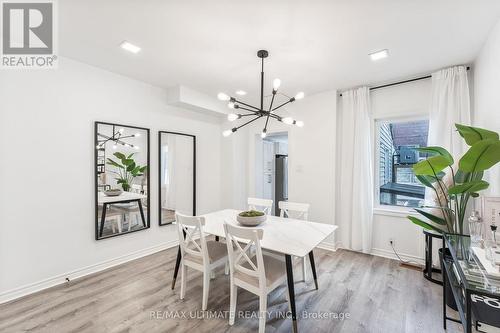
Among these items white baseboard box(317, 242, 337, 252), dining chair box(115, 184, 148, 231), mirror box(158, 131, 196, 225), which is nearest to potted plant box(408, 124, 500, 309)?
white baseboard box(317, 242, 337, 252)

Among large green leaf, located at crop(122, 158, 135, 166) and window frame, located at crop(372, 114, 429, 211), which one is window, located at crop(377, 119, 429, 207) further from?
large green leaf, located at crop(122, 158, 135, 166)

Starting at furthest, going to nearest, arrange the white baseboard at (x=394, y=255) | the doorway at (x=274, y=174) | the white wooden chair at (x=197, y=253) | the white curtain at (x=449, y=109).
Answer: the doorway at (x=274, y=174)
the white baseboard at (x=394, y=255)
the white curtain at (x=449, y=109)
the white wooden chair at (x=197, y=253)

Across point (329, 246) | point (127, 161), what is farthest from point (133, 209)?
point (329, 246)

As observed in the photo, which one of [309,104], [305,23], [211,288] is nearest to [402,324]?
[211,288]

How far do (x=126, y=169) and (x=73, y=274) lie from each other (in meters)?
1.46

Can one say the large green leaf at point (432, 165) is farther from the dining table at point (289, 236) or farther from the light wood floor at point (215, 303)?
the light wood floor at point (215, 303)

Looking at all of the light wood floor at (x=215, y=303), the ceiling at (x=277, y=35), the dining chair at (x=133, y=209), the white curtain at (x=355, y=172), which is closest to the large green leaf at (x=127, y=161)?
the dining chair at (x=133, y=209)

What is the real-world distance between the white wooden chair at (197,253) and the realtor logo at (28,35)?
218cm

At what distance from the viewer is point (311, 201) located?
13.1 ft

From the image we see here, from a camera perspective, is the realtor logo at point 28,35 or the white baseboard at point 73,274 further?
the white baseboard at point 73,274

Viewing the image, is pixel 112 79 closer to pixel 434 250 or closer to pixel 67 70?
pixel 67 70

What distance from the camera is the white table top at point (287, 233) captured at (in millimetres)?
1875

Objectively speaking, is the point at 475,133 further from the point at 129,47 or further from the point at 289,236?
the point at 129,47

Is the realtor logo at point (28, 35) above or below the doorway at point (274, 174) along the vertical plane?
above
